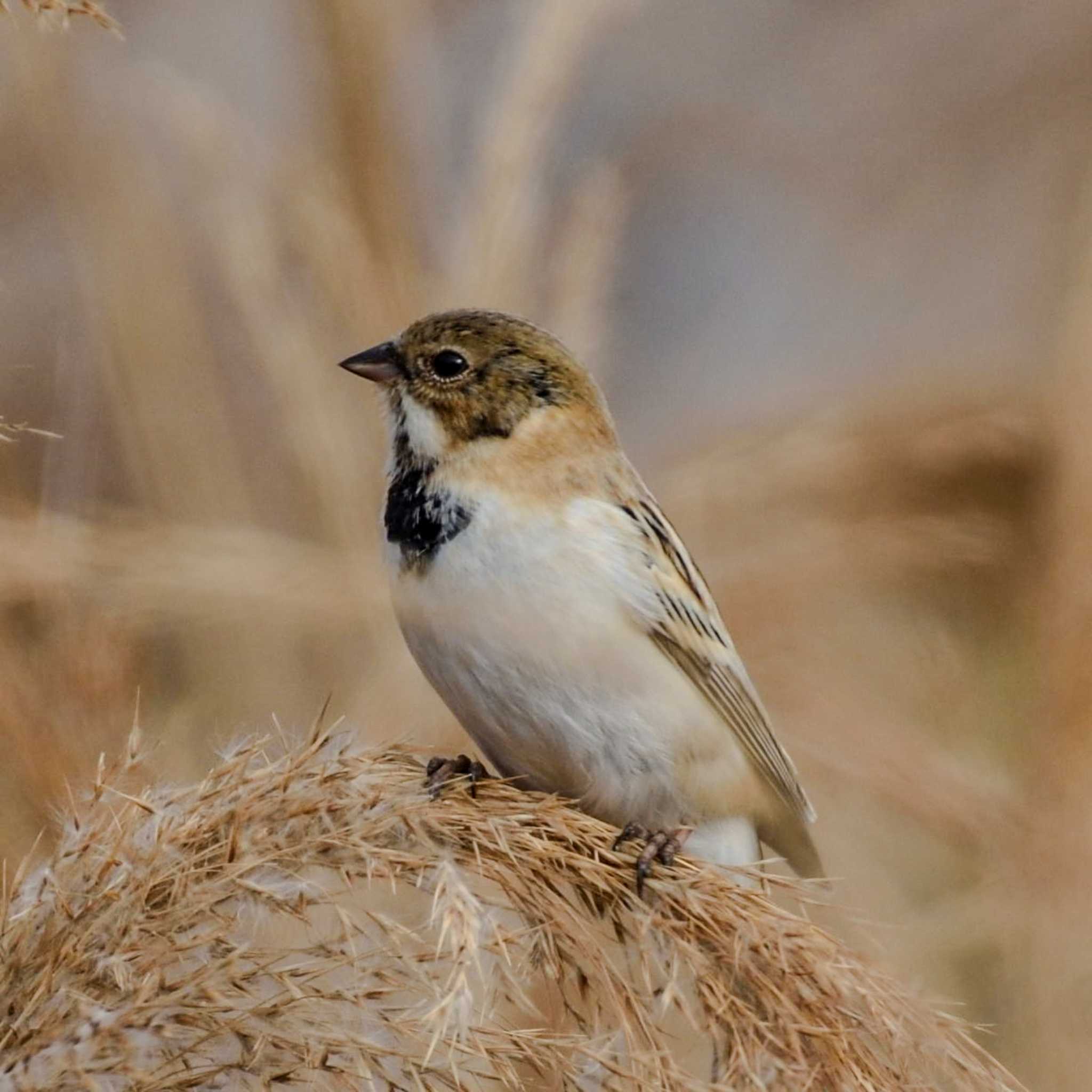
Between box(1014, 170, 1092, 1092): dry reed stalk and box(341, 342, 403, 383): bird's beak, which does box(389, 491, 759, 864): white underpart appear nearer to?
box(341, 342, 403, 383): bird's beak

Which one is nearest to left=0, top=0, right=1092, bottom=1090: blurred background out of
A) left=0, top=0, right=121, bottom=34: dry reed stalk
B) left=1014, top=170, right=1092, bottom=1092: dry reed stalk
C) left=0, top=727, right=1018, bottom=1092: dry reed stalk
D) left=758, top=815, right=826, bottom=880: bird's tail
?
left=1014, top=170, right=1092, bottom=1092: dry reed stalk

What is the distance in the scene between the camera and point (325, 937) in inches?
69.4

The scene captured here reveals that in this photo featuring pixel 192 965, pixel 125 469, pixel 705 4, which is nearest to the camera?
pixel 192 965

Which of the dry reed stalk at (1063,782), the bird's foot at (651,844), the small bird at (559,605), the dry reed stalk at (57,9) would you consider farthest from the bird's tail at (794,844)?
the dry reed stalk at (57,9)

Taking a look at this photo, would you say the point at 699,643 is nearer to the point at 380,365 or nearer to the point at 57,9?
the point at 380,365

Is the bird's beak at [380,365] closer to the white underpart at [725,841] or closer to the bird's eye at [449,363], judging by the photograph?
the bird's eye at [449,363]

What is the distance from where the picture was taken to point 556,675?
8.62 feet

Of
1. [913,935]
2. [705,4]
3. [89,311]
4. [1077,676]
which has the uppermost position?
[705,4]

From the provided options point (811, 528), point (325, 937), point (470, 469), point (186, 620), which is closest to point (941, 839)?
point (811, 528)

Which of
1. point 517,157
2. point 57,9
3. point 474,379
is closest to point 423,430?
point 474,379

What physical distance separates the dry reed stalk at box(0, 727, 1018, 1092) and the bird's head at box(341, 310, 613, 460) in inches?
36.4

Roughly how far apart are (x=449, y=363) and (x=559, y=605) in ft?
1.61

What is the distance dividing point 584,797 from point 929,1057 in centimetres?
102

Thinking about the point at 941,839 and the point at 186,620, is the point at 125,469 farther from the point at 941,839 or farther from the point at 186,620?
the point at 941,839
